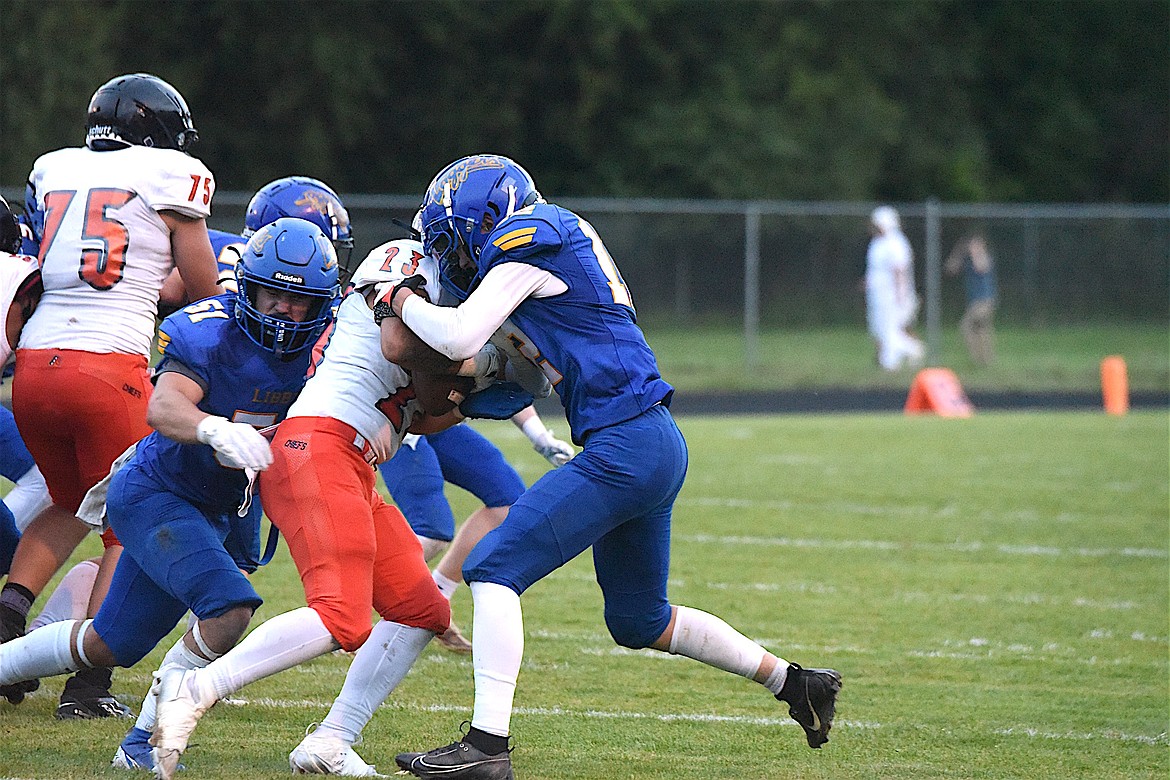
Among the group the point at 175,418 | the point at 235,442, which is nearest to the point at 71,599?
the point at 175,418

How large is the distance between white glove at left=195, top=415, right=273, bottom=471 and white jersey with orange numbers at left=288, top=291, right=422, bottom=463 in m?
0.26

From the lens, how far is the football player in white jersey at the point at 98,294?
454cm

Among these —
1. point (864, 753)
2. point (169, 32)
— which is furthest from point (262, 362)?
point (169, 32)

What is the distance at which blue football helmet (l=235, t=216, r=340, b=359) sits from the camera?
393 cm

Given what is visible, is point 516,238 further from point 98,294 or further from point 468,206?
point 98,294

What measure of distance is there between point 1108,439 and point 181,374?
32.7 ft

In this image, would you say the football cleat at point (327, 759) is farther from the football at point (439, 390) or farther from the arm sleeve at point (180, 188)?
the arm sleeve at point (180, 188)

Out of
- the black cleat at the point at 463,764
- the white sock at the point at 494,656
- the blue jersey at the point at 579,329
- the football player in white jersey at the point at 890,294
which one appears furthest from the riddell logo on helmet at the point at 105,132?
the football player in white jersey at the point at 890,294

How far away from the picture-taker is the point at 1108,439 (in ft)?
40.3

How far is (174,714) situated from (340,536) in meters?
0.58

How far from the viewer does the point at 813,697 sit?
4.20m

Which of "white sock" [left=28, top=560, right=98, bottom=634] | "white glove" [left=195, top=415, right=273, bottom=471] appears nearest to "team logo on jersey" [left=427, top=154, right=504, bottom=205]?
"white glove" [left=195, top=415, right=273, bottom=471]

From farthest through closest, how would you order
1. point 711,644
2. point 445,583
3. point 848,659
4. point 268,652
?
1. point 445,583
2. point 848,659
3. point 711,644
4. point 268,652

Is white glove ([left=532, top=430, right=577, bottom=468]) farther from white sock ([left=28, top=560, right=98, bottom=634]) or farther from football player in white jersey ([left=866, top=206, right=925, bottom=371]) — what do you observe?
football player in white jersey ([left=866, top=206, right=925, bottom=371])
